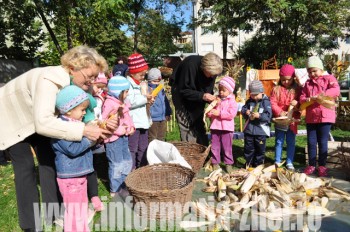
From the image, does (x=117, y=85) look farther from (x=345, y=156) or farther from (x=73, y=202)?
(x=345, y=156)

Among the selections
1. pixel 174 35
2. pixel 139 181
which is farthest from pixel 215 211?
pixel 174 35

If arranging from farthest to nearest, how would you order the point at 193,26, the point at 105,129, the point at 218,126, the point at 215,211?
1. the point at 193,26
2. the point at 218,126
3. the point at 215,211
4. the point at 105,129

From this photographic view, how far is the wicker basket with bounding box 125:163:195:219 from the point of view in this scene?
120 inches

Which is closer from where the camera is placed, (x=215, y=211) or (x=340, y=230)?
(x=340, y=230)

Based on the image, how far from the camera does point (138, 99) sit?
4094 millimetres

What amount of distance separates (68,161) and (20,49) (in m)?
11.6

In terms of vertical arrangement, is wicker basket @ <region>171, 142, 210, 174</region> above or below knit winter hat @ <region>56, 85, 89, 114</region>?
below

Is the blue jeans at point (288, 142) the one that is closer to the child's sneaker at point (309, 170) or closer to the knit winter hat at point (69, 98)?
the child's sneaker at point (309, 170)

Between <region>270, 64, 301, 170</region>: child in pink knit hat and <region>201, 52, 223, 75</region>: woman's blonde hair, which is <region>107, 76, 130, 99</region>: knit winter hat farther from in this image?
<region>270, 64, 301, 170</region>: child in pink knit hat

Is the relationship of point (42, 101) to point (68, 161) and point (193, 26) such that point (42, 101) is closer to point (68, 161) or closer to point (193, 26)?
point (68, 161)

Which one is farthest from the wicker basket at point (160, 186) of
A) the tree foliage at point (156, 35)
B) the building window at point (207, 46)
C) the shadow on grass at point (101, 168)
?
the building window at point (207, 46)

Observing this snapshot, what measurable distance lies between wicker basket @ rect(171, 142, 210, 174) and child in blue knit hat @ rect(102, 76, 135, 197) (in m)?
0.81

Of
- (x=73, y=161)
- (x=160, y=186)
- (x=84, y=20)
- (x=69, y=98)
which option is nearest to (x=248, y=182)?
(x=160, y=186)

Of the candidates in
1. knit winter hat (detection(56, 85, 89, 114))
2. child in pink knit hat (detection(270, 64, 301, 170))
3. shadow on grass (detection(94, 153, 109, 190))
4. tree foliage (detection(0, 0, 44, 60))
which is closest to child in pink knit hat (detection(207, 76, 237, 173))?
child in pink knit hat (detection(270, 64, 301, 170))
